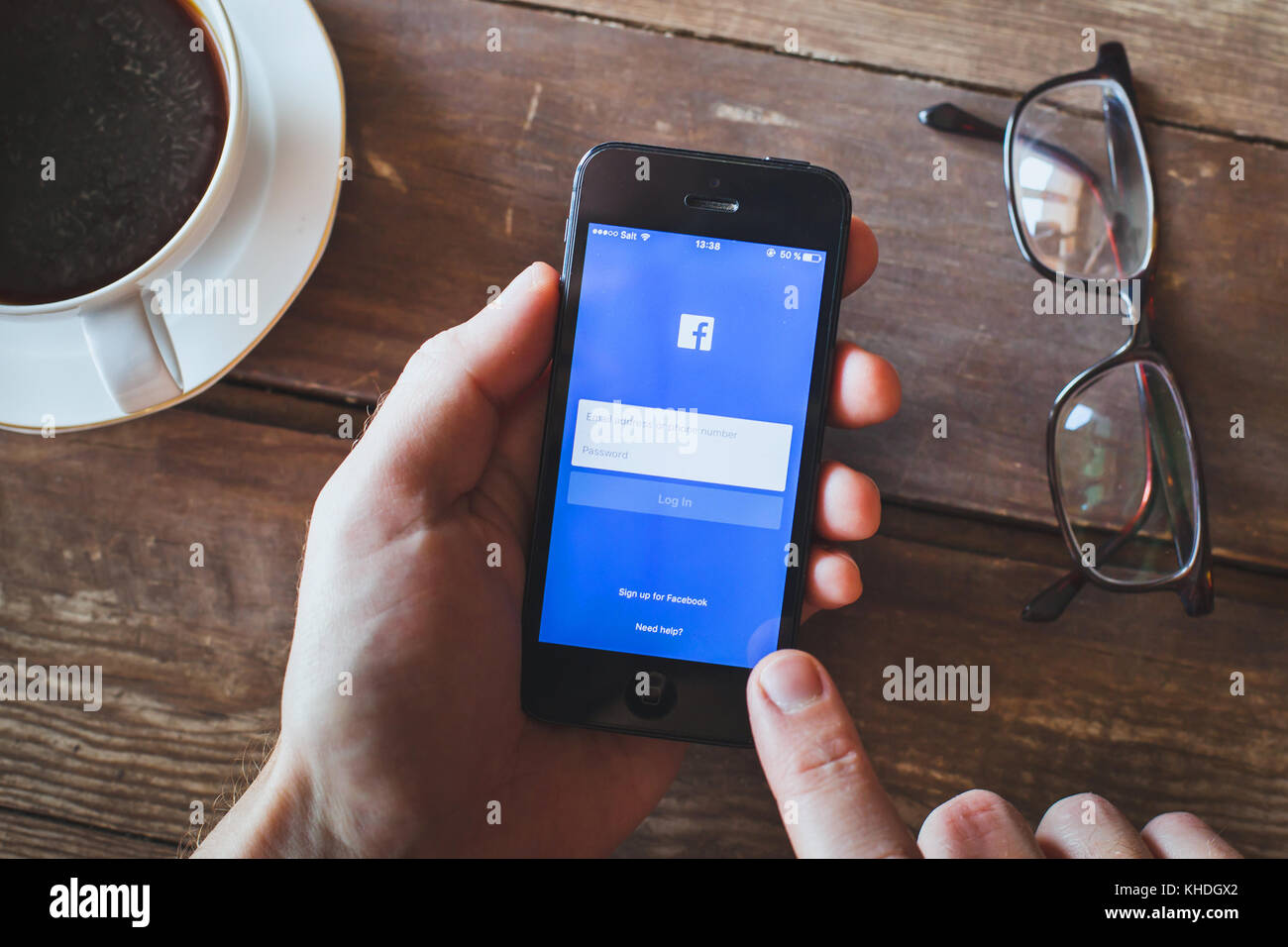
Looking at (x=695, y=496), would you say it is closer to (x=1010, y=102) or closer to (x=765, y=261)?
(x=765, y=261)

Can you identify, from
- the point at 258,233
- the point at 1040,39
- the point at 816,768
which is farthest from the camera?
the point at 1040,39

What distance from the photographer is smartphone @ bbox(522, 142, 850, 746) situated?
25.3 inches

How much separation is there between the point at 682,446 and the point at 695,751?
0.95 ft

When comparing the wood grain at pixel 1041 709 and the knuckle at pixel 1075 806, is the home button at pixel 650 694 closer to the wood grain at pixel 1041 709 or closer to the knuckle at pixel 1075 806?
the wood grain at pixel 1041 709

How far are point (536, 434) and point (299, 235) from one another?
0.80ft

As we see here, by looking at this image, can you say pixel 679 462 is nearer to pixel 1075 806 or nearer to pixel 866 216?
pixel 866 216

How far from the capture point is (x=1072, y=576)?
29.2 inches

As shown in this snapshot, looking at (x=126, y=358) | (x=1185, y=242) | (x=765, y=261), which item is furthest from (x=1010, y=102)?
(x=126, y=358)

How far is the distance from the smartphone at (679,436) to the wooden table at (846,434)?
11 cm

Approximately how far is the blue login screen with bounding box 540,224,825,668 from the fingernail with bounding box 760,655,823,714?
0.07 m

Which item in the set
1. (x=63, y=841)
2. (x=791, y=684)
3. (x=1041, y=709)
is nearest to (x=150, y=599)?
(x=63, y=841)

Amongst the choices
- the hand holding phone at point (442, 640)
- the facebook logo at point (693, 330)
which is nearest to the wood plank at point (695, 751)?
the hand holding phone at point (442, 640)

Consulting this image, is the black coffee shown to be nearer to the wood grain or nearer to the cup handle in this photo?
the cup handle

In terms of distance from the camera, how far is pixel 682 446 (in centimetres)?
65
